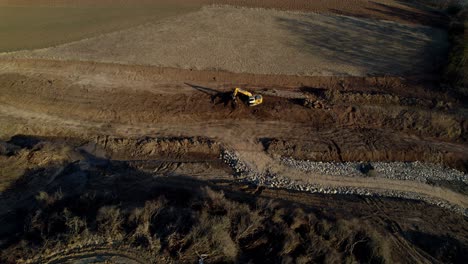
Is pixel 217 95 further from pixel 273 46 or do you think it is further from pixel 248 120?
pixel 273 46

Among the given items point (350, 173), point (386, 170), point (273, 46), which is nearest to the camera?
point (350, 173)

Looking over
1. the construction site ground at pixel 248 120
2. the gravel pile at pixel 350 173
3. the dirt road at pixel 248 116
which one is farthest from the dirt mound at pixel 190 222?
the dirt road at pixel 248 116

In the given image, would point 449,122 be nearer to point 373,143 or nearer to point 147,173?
point 373,143

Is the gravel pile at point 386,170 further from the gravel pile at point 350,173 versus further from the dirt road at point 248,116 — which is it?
the dirt road at point 248,116

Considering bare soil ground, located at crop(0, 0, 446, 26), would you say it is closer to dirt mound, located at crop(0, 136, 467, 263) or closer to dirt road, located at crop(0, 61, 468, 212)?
dirt road, located at crop(0, 61, 468, 212)

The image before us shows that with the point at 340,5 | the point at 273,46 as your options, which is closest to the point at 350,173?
the point at 273,46
